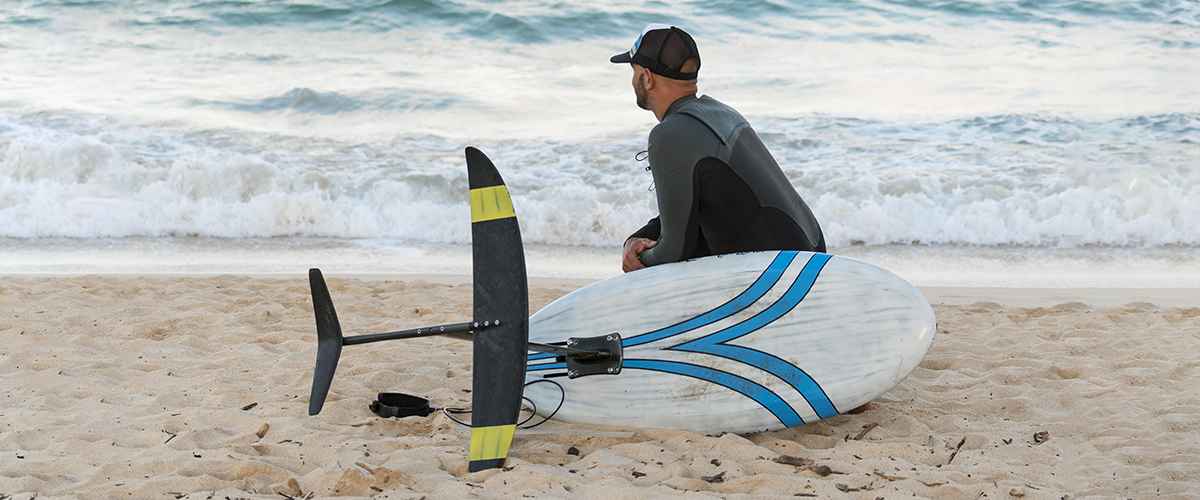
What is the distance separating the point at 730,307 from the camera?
9.21 ft

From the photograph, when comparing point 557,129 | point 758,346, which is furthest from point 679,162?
point 557,129

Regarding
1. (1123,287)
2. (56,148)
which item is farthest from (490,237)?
(56,148)

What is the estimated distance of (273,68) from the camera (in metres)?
12.8

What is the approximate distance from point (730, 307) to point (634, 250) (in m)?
0.51

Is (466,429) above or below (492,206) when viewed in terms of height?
below

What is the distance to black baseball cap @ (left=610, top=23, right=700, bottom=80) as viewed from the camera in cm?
295

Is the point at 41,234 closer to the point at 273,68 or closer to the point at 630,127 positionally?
the point at 273,68

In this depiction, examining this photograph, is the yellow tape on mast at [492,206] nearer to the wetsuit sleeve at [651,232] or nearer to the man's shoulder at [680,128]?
the man's shoulder at [680,128]

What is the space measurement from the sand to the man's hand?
67 cm

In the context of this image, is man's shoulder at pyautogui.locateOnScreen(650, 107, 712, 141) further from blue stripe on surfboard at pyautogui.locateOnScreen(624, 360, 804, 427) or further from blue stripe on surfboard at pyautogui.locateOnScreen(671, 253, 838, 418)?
blue stripe on surfboard at pyautogui.locateOnScreen(624, 360, 804, 427)

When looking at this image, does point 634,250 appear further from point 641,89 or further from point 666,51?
point 666,51

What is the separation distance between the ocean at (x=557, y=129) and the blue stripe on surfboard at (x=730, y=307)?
353 cm

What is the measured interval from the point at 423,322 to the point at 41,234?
5.55 meters

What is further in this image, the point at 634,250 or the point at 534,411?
the point at 634,250
